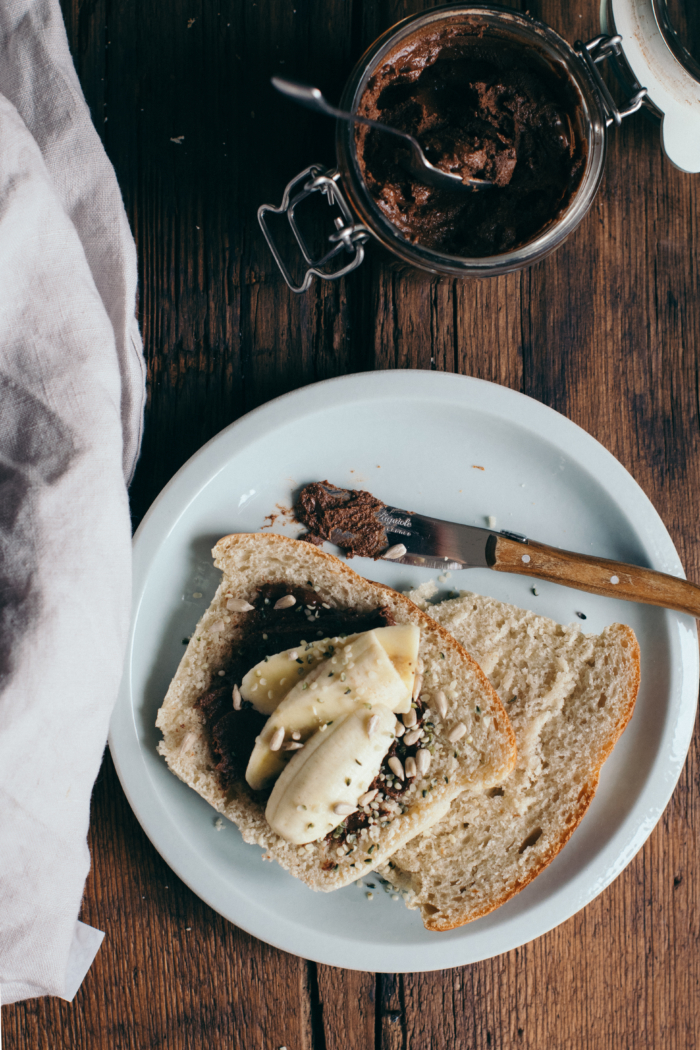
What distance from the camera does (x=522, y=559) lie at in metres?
1.71

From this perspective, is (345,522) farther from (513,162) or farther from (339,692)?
(513,162)

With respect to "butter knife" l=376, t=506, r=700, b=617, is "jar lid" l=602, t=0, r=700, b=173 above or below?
above

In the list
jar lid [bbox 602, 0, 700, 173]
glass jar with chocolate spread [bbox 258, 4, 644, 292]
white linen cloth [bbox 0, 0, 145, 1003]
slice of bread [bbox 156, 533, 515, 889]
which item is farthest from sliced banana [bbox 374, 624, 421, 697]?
jar lid [bbox 602, 0, 700, 173]

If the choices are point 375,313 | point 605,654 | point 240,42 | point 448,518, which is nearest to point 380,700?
point 448,518

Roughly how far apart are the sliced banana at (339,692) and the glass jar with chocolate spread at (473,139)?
86 centimetres

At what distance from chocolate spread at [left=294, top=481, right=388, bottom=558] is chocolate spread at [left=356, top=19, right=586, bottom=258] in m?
0.63

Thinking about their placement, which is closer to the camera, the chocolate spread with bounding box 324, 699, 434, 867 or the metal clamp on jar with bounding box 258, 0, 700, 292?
the metal clamp on jar with bounding box 258, 0, 700, 292

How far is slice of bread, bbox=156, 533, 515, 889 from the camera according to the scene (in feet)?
5.39

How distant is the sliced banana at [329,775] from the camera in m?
1.51

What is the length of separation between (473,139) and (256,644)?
1.23 metres

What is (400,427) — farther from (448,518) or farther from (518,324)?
(518,324)

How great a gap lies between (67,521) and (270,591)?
499mm

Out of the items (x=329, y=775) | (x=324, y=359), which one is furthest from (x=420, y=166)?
(x=329, y=775)

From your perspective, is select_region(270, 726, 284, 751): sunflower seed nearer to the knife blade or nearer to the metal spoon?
the knife blade
